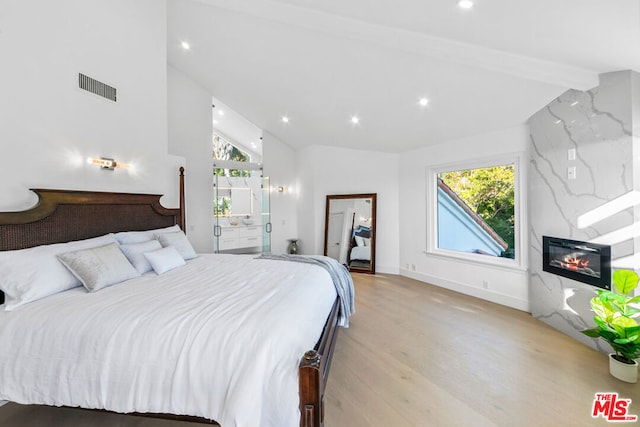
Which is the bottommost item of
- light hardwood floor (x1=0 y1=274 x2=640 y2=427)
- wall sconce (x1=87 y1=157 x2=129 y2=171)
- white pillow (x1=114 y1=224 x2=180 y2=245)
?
light hardwood floor (x1=0 y1=274 x2=640 y2=427)

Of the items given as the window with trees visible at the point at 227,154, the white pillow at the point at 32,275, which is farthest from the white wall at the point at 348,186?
the white pillow at the point at 32,275

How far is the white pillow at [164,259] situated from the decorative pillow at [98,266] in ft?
0.61

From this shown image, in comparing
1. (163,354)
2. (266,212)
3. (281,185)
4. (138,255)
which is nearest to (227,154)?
(281,185)

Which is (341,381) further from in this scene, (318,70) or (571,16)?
(318,70)

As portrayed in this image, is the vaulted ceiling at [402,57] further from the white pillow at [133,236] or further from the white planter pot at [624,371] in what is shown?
the white pillow at [133,236]

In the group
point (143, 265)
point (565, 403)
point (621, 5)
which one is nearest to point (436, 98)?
point (621, 5)

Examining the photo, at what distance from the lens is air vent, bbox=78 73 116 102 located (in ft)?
8.70

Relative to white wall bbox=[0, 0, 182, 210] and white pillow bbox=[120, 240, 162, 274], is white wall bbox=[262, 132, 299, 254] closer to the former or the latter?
white wall bbox=[0, 0, 182, 210]

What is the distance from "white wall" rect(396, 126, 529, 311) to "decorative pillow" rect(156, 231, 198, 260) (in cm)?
380

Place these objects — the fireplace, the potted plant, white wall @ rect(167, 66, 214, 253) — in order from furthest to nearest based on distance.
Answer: white wall @ rect(167, 66, 214, 253) → the fireplace → the potted plant

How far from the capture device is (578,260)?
111 inches

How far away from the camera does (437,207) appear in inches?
188

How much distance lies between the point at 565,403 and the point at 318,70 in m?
4.17

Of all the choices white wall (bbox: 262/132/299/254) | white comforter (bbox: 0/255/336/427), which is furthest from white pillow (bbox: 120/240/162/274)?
white wall (bbox: 262/132/299/254)
